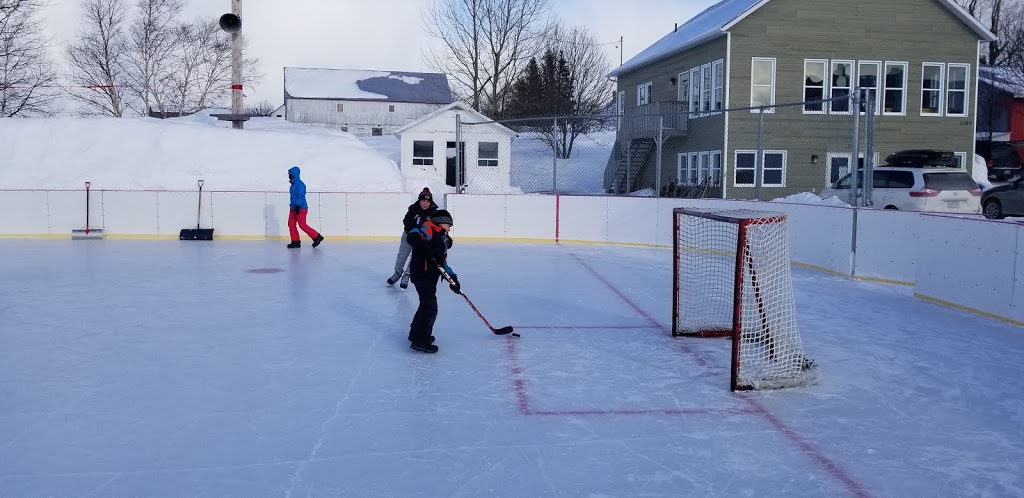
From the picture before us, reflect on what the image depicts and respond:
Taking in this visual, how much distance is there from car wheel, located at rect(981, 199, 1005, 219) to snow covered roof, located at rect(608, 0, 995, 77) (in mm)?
8076

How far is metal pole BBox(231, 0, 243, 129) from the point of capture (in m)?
23.4

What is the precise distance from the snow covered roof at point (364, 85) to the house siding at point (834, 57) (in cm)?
3275

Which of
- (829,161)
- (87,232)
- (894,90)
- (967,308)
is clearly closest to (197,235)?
(87,232)

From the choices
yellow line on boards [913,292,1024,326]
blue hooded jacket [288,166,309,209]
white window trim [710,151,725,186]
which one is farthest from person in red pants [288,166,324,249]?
white window trim [710,151,725,186]

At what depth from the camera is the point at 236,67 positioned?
80.7 feet

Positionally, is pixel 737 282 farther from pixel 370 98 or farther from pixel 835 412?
pixel 370 98

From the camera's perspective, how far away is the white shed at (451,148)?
30.8 m

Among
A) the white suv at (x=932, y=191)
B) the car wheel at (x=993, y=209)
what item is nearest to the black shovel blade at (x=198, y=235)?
the white suv at (x=932, y=191)

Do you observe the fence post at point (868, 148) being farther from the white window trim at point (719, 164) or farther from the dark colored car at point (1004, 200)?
the white window trim at point (719, 164)

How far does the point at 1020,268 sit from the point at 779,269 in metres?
3.67

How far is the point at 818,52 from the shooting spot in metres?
24.3

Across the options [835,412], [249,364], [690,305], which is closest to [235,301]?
[249,364]

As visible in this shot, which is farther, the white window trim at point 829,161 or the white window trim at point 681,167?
the white window trim at point 681,167

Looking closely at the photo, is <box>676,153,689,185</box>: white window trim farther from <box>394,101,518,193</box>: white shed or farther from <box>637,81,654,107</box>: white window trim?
<box>394,101,518,193</box>: white shed
